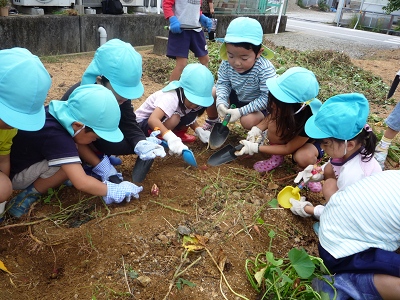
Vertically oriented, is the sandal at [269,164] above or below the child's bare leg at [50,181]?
below

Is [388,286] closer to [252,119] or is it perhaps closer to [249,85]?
[252,119]

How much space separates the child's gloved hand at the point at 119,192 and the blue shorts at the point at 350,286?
1.08 metres

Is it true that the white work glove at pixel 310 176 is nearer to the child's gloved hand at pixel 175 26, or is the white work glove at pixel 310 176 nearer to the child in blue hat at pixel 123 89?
the child in blue hat at pixel 123 89

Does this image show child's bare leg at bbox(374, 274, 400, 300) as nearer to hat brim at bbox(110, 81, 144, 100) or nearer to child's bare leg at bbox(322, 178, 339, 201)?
child's bare leg at bbox(322, 178, 339, 201)

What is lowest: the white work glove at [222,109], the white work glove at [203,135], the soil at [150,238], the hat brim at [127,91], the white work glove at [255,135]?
the soil at [150,238]

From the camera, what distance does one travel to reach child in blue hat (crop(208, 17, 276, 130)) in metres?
2.70

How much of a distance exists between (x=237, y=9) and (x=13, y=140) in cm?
843

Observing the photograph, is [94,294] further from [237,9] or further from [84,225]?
[237,9]

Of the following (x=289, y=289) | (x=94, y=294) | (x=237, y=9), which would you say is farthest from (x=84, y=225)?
(x=237, y=9)

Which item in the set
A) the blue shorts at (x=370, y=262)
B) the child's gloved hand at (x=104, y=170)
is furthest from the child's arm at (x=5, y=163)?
the blue shorts at (x=370, y=262)

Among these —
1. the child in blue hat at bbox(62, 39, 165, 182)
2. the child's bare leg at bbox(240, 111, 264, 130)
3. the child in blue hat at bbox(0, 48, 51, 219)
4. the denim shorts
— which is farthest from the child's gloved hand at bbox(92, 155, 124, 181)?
the denim shorts

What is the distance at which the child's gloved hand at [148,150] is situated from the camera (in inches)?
91.6

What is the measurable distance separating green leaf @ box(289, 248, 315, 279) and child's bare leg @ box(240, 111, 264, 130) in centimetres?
145

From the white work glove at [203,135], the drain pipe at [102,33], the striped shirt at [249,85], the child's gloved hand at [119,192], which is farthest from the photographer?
the drain pipe at [102,33]
